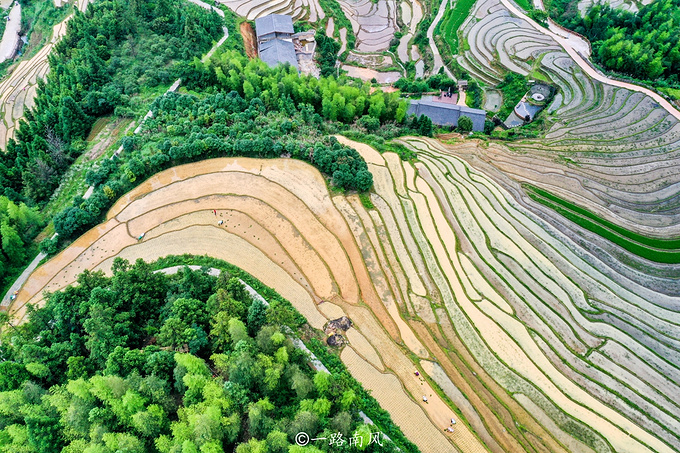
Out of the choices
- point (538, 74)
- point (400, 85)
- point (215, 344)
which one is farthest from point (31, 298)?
point (538, 74)

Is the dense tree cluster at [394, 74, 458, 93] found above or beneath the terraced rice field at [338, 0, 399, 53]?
beneath

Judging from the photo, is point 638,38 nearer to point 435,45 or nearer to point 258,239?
point 435,45

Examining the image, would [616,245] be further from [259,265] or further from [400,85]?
[400,85]

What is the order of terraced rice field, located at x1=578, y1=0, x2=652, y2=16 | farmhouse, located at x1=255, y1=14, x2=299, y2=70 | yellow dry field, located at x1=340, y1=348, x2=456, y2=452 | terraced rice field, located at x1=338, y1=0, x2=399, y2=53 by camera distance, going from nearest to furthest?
yellow dry field, located at x1=340, y1=348, x2=456, y2=452 < farmhouse, located at x1=255, y1=14, x2=299, y2=70 < terraced rice field, located at x1=578, y1=0, x2=652, y2=16 < terraced rice field, located at x1=338, y1=0, x2=399, y2=53

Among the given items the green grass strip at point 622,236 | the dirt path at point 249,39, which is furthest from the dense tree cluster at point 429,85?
the green grass strip at point 622,236

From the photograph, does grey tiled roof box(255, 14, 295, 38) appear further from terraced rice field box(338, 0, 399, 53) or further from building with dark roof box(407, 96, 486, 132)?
building with dark roof box(407, 96, 486, 132)

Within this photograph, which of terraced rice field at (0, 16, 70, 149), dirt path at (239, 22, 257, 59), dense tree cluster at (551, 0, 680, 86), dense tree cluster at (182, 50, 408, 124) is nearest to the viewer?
dense tree cluster at (182, 50, 408, 124)

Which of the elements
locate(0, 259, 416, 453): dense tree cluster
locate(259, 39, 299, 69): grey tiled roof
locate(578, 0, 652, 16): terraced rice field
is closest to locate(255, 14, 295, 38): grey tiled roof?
locate(259, 39, 299, 69): grey tiled roof
